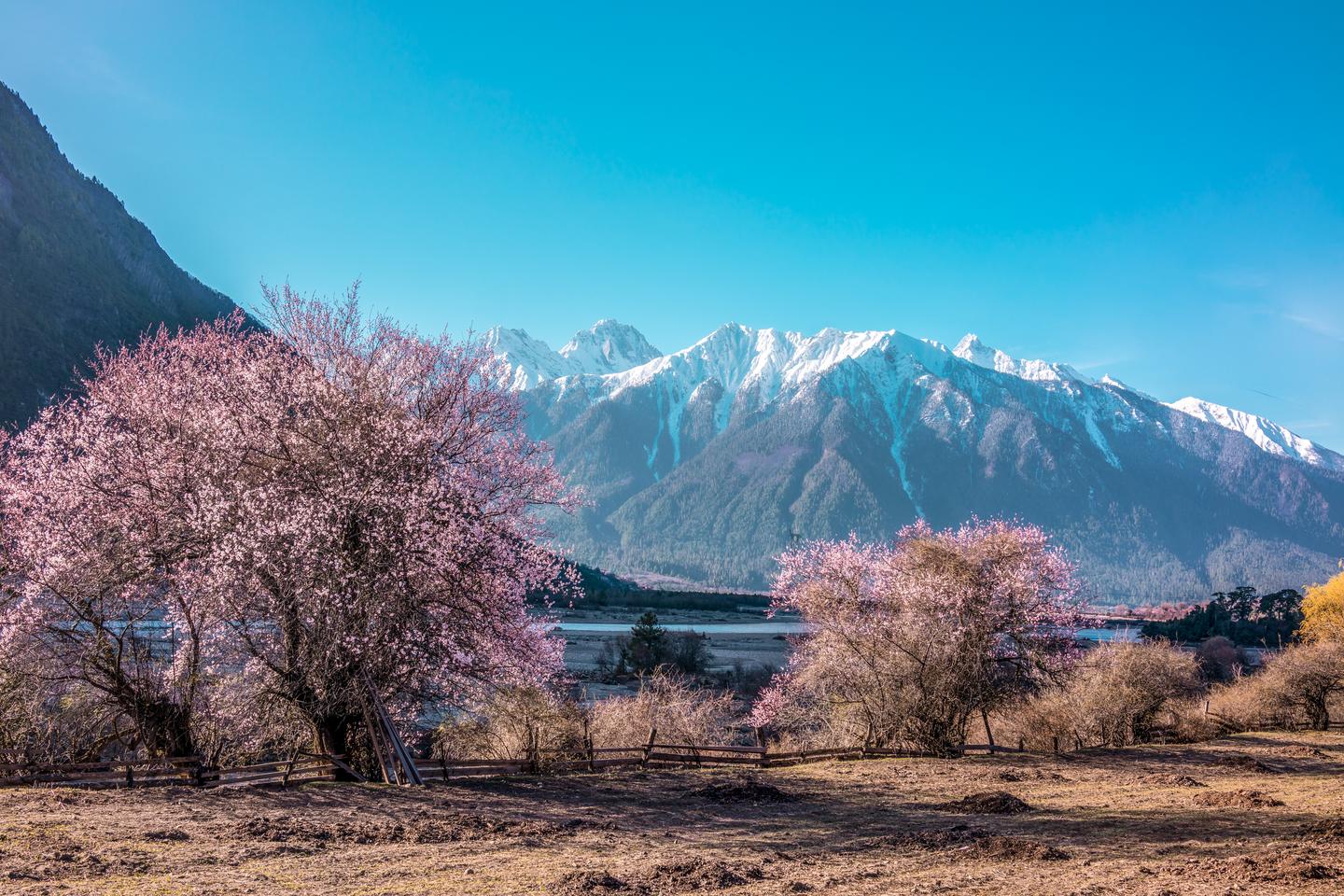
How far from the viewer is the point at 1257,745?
103 feet

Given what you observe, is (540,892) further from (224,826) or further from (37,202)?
(37,202)

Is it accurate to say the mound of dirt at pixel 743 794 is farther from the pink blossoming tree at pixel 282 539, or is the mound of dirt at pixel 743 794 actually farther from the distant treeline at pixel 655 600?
the distant treeline at pixel 655 600

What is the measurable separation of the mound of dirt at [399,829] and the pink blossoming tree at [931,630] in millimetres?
16117

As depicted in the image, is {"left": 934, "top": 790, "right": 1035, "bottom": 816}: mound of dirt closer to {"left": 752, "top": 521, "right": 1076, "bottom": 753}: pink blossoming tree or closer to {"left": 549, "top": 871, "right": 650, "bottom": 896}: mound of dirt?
{"left": 549, "top": 871, "right": 650, "bottom": 896}: mound of dirt

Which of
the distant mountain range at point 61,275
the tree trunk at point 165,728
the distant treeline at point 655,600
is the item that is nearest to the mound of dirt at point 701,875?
the tree trunk at point 165,728

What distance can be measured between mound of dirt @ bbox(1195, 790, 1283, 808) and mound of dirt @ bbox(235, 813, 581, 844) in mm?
12592

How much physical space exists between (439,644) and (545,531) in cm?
386

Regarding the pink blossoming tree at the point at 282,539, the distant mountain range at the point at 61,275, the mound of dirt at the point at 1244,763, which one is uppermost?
the distant mountain range at the point at 61,275

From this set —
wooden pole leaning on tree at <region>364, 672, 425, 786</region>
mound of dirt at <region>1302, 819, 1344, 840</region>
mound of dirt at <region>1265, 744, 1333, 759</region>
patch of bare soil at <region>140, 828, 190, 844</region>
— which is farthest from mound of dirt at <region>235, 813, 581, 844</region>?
mound of dirt at <region>1265, 744, 1333, 759</region>

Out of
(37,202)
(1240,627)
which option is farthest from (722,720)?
(37,202)

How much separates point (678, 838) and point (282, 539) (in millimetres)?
10075

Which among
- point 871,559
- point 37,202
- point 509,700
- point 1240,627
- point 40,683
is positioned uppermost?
point 37,202

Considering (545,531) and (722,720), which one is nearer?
(545,531)

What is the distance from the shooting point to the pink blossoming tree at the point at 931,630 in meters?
27.2
